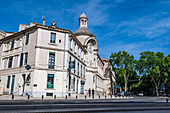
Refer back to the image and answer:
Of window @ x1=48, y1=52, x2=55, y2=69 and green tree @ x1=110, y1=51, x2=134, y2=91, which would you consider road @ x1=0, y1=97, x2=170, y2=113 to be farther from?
green tree @ x1=110, y1=51, x2=134, y2=91

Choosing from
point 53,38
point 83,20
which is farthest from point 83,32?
point 53,38

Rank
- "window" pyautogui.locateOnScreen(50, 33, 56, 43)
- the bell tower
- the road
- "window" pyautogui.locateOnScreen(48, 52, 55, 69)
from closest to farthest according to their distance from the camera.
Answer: the road < "window" pyautogui.locateOnScreen(48, 52, 55, 69) < "window" pyautogui.locateOnScreen(50, 33, 56, 43) < the bell tower

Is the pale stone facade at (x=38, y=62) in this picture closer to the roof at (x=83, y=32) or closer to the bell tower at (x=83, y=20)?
the roof at (x=83, y=32)

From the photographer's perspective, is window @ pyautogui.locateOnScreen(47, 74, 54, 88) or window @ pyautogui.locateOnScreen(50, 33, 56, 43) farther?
window @ pyautogui.locateOnScreen(50, 33, 56, 43)

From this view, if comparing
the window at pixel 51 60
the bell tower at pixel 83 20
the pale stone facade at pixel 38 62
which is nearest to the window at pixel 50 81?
the pale stone facade at pixel 38 62

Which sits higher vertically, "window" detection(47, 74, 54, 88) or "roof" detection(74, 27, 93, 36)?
"roof" detection(74, 27, 93, 36)

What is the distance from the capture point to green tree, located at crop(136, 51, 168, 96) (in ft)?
183

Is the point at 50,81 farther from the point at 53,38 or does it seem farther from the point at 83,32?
the point at 83,32

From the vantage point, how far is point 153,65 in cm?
5656

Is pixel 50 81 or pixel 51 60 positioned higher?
pixel 51 60

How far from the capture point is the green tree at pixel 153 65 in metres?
55.7

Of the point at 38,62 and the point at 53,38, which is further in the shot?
the point at 53,38

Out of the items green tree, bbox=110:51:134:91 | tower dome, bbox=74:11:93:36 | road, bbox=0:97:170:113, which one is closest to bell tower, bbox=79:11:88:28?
tower dome, bbox=74:11:93:36

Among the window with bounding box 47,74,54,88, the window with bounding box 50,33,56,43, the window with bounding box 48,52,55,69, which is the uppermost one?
the window with bounding box 50,33,56,43
